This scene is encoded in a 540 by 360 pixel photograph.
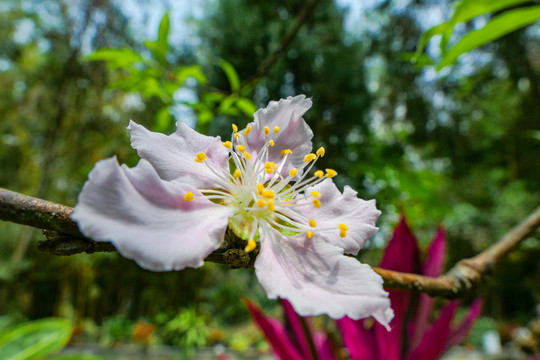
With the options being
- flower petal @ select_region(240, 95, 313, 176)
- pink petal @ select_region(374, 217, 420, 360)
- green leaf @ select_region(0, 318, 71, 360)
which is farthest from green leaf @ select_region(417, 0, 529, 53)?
green leaf @ select_region(0, 318, 71, 360)

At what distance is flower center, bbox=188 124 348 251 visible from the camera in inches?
12.0

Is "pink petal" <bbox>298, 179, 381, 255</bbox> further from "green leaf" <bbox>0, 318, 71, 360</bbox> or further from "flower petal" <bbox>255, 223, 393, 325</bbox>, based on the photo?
"green leaf" <bbox>0, 318, 71, 360</bbox>

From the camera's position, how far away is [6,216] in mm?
198

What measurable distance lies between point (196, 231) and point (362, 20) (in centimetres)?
346

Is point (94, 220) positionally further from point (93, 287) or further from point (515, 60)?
point (93, 287)

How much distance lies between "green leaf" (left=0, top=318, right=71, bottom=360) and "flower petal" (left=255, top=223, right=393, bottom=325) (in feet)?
2.76

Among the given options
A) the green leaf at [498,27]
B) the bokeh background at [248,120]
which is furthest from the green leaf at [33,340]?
the green leaf at [498,27]

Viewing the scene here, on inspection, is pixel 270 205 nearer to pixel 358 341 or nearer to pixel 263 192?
pixel 263 192

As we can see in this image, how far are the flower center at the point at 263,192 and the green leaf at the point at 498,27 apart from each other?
319 mm

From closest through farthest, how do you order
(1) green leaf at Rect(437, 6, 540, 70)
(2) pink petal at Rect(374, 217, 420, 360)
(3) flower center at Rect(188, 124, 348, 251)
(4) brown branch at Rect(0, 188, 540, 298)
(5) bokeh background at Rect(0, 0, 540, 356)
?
(4) brown branch at Rect(0, 188, 540, 298) → (3) flower center at Rect(188, 124, 348, 251) → (1) green leaf at Rect(437, 6, 540, 70) → (2) pink petal at Rect(374, 217, 420, 360) → (5) bokeh background at Rect(0, 0, 540, 356)

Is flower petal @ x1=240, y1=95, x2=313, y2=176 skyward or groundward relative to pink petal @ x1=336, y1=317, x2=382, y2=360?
skyward

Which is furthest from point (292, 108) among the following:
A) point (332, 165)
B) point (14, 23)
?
point (14, 23)

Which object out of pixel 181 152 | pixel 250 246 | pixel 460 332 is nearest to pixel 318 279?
pixel 250 246

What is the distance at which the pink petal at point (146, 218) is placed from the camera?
21 centimetres
